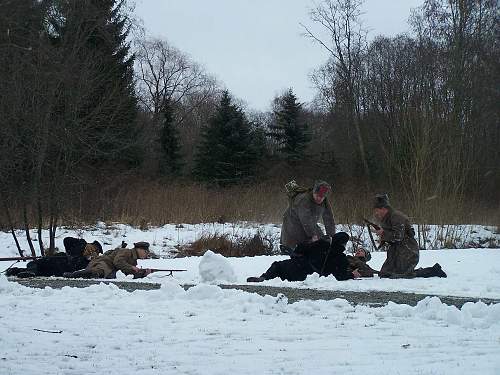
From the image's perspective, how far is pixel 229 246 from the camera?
17.9m

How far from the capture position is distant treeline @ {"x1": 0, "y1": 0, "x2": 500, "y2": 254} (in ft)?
50.6

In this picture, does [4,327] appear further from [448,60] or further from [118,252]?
[448,60]

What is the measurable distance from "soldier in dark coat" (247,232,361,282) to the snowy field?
1.11 m

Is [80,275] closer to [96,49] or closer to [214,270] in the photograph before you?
[214,270]

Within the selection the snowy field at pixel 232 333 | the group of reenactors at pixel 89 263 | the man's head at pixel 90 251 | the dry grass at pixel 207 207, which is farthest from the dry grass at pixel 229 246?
the snowy field at pixel 232 333

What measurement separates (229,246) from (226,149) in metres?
24.3

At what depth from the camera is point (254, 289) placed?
8.71 metres

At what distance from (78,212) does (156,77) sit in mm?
41624

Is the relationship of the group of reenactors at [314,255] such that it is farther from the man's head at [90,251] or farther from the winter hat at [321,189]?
the man's head at [90,251]

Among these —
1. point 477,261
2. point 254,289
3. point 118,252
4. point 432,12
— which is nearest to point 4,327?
point 254,289

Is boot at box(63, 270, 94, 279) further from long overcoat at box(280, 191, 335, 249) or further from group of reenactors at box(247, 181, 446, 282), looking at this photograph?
long overcoat at box(280, 191, 335, 249)

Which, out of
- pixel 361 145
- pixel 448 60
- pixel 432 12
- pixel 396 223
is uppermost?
pixel 432 12

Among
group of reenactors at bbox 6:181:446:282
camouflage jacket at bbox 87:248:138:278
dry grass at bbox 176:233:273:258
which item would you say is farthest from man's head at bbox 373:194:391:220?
dry grass at bbox 176:233:273:258

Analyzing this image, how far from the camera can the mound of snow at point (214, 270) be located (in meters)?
10.6
